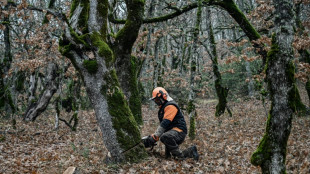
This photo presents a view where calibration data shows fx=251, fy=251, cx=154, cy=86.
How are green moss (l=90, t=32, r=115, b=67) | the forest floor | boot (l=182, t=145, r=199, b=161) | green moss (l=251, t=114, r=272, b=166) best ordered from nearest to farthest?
green moss (l=251, t=114, r=272, b=166) < the forest floor < green moss (l=90, t=32, r=115, b=67) < boot (l=182, t=145, r=199, b=161)

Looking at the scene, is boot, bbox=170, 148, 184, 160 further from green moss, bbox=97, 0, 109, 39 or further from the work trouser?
green moss, bbox=97, 0, 109, 39

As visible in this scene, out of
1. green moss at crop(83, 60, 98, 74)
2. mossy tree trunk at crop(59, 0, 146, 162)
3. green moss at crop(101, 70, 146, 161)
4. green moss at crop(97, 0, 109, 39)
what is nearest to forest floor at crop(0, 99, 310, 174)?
green moss at crop(101, 70, 146, 161)

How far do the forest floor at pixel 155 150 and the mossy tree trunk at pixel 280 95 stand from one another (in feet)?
4.75

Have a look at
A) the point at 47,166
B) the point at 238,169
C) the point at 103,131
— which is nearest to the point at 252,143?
the point at 238,169

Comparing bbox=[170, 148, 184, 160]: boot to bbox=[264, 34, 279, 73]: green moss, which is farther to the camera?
bbox=[170, 148, 184, 160]: boot

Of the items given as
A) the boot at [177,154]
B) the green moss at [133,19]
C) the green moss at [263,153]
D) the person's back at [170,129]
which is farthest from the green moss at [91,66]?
the green moss at [263,153]

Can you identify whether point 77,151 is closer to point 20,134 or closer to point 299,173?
point 20,134

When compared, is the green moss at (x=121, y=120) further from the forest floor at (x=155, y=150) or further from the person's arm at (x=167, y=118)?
the person's arm at (x=167, y=118)

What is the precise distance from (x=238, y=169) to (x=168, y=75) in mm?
15519

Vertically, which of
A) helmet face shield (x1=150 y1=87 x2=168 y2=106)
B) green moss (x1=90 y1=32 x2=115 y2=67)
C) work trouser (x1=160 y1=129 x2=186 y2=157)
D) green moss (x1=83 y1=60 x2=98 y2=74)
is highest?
green moss (x1=90 y1=32 x2=115 y2=67)

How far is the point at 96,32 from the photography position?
6.77m

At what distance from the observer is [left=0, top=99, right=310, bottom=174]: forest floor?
232 inches

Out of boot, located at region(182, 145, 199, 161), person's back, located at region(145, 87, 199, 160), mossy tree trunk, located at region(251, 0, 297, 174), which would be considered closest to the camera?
mossy tree trunk, located at region(251, 0, 297, 174)

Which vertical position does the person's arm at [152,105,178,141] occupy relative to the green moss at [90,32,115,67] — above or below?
below
